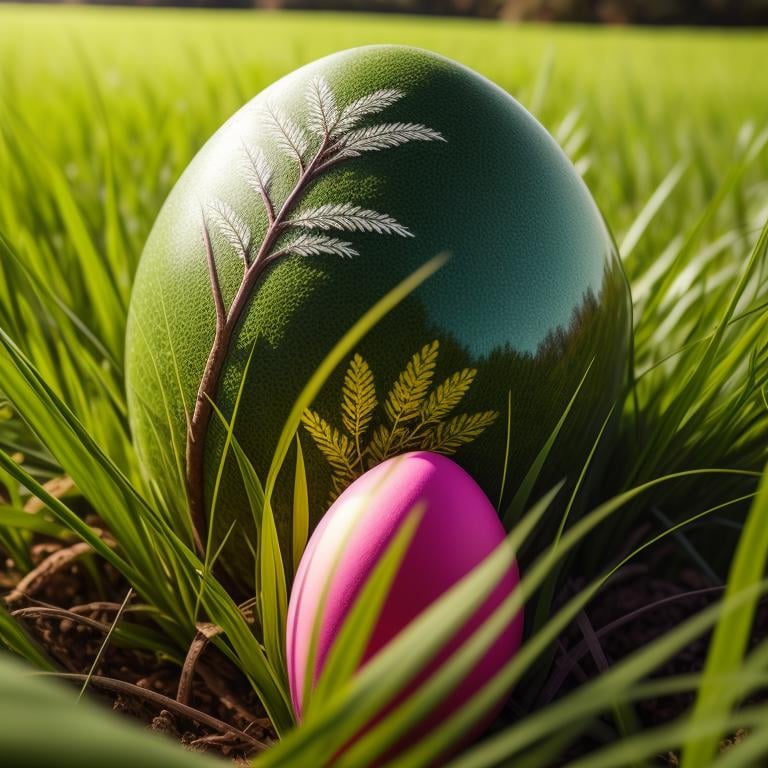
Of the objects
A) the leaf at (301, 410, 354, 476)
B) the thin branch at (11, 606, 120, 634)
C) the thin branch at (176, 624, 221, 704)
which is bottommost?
the thin branch at (176, 624, 221, 704)

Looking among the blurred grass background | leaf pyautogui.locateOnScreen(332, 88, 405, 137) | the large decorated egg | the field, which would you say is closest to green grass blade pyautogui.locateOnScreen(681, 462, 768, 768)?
the field

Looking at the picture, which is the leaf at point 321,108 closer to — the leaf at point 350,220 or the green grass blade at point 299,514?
the leaf at point 350,220

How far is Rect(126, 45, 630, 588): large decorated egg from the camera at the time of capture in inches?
37.9

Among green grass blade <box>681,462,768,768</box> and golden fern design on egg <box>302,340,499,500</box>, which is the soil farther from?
green grass blade <box>681,462,768,768</box>

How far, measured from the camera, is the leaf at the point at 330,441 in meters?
0.96

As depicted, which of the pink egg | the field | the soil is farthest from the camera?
the soil

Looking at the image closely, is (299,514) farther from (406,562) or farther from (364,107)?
(364,107)

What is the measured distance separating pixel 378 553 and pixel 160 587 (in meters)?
0.30

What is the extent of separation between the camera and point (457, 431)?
0.98 metres

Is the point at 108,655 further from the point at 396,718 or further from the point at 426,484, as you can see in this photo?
the point at 396,718

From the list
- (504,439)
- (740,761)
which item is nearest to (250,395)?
(504,439)

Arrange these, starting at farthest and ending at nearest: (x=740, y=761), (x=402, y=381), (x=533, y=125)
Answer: (x=533, y=125) → (x=402, y=381) → (x=740, y=761)

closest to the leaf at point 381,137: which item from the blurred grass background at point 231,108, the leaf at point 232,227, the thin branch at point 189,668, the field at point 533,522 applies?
the leaf at point 232,227

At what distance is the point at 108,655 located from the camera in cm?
108
